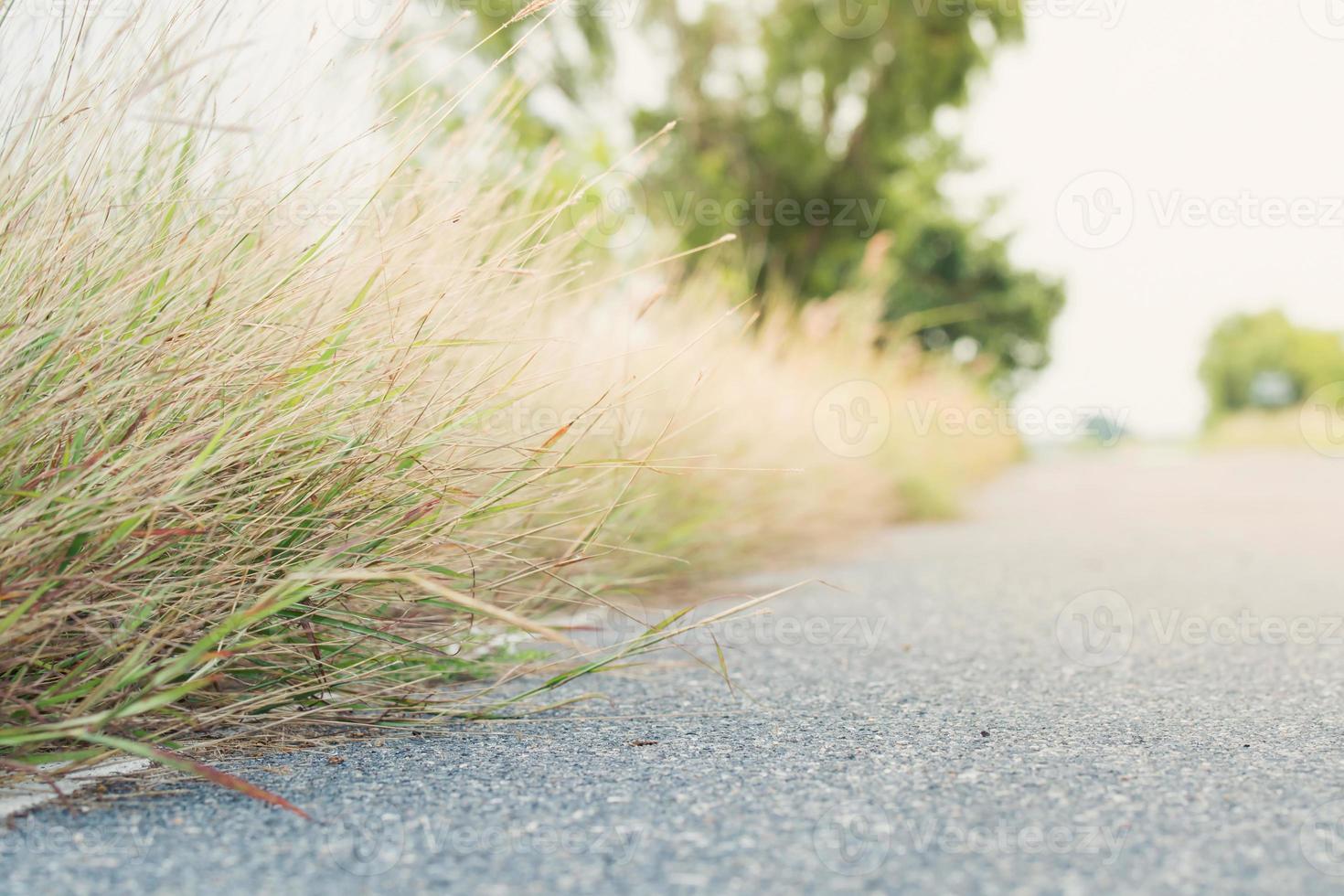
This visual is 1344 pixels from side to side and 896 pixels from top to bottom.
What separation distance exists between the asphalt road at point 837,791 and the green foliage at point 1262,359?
4925 cm

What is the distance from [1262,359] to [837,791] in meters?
56.4

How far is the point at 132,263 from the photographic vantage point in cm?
162

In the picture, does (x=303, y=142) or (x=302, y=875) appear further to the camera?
(x=303, y=142)

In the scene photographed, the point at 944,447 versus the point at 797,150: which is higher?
the point at 797,150

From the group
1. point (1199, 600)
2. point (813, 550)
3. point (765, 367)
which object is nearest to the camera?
point (1199, 600)

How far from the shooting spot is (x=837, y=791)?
1.38m

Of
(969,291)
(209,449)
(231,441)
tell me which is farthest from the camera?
(969,291)

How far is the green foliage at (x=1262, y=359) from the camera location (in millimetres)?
47344

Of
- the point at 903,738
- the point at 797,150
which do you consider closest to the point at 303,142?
the point at 903,738

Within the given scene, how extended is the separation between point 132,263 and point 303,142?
0.55 metres

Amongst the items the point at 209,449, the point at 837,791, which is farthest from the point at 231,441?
the point at 837,791

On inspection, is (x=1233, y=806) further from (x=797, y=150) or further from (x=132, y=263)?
(x=797, y=150)

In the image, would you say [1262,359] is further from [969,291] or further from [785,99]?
[785,99]

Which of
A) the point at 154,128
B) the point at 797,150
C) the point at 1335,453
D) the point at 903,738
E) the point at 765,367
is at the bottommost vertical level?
the point at 1335,453
